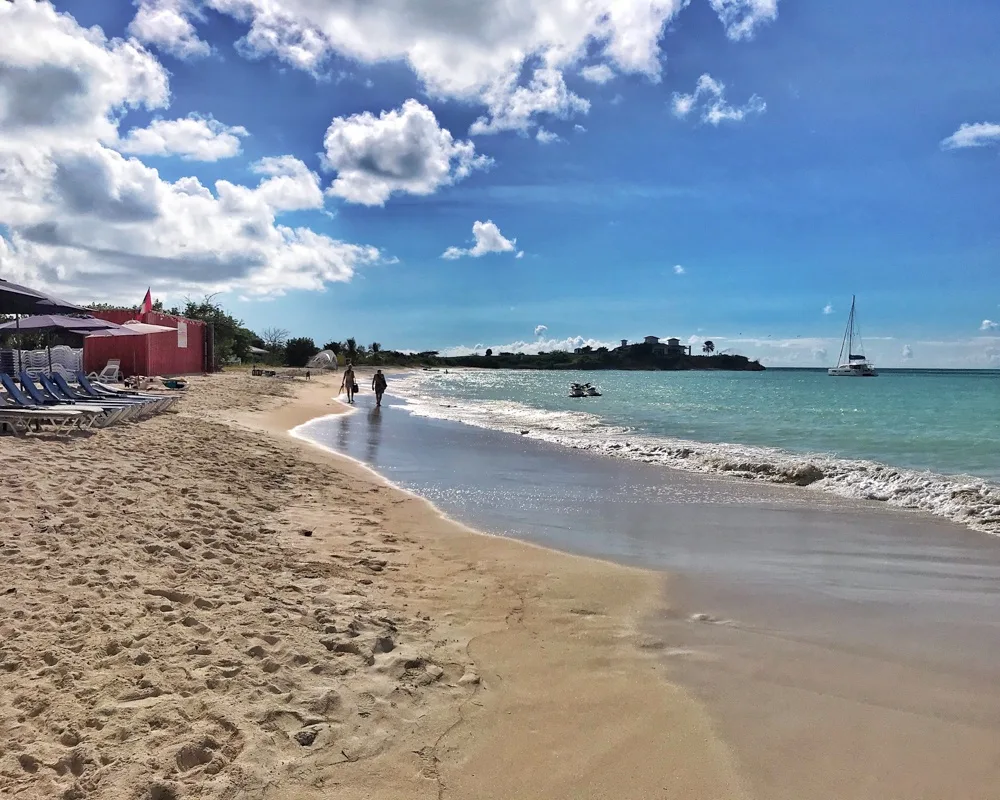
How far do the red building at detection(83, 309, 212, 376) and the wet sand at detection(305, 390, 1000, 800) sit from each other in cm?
2059

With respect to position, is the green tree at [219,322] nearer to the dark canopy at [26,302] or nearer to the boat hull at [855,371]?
the dark canopy at [26,302]

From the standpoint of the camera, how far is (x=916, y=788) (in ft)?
9.36

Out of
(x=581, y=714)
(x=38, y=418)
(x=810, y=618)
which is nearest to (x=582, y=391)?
(x=38, y=418)

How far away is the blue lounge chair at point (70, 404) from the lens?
10734mm

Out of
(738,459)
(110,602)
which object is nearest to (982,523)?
(738,459)

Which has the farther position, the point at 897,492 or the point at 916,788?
the point at 897,492

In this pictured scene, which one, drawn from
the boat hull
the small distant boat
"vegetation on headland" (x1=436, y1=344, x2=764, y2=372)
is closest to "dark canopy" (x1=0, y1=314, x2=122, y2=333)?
the small distant boat

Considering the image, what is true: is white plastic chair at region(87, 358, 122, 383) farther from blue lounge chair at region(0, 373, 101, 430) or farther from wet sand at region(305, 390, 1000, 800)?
wet sand at region(305, 390, 1000, 800)

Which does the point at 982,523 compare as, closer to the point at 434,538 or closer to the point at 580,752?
the point at 434,538

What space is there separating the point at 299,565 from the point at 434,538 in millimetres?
1859

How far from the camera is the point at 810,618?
480cm

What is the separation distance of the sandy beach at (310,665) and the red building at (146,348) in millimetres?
20931

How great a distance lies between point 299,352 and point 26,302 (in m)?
60.0

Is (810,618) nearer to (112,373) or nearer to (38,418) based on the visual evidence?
(38,418)
